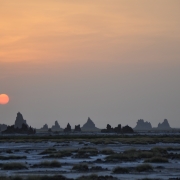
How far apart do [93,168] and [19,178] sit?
8818 mm

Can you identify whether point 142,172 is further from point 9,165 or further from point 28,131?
point 28,131

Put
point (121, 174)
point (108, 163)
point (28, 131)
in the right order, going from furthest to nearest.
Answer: point (28, 131)
point (108, 163)
point (121, 174)

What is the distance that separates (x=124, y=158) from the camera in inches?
1740

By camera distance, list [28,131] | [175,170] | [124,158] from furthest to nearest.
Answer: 1. [28,131]
2. [124,158]
3. [175,170]

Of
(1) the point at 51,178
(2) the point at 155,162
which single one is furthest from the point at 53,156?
(1) the point at 51,178

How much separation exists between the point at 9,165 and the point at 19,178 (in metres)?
8.52

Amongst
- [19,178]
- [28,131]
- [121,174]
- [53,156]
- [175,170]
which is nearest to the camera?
[19,178]

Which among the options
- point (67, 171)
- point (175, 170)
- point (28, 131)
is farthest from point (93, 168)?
point (28, 131)

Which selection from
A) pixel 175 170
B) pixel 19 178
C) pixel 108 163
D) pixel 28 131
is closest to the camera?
pixel 19 178

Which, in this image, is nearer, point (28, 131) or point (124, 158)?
point (124, 158)

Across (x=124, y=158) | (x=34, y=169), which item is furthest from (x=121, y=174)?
(x=124, y=158)

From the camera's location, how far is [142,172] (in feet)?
107

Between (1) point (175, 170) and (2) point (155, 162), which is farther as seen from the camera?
(2) point (155, 162)

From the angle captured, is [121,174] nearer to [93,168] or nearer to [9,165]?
[93,168]
